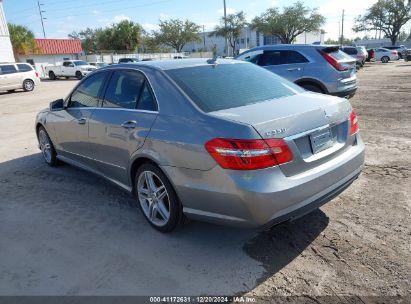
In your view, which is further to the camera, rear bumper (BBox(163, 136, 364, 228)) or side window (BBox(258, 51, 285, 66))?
side window (BBox(258, 51, 285, 66))

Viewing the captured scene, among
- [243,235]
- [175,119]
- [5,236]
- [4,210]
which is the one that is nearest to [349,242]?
[243,235]

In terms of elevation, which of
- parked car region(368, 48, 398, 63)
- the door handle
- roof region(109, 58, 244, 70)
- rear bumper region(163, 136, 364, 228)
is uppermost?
roof region(109, 58, 244, 70)

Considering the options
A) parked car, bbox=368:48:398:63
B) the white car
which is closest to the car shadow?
parked car, bbox=368:48:398:63

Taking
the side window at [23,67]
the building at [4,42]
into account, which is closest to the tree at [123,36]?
the building at [4,42]

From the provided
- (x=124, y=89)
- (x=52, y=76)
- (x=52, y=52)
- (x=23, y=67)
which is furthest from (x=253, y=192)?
(x=52, y=52)

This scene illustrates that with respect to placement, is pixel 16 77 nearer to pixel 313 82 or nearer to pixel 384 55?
pixel 313 82

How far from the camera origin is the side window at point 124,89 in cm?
385

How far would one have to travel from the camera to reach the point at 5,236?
3791 millimetres

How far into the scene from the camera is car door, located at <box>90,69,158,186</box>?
361 cm

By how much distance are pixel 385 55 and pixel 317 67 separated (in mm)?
36549

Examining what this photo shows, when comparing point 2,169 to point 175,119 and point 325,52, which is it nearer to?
point 175,119

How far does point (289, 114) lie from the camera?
3037 millimetres

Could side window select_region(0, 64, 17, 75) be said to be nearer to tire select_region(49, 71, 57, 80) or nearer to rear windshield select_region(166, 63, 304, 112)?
tire select_region(49, 71, 57, 80)

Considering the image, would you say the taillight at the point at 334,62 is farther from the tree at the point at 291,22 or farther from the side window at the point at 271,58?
the tree at the point at 291,22
